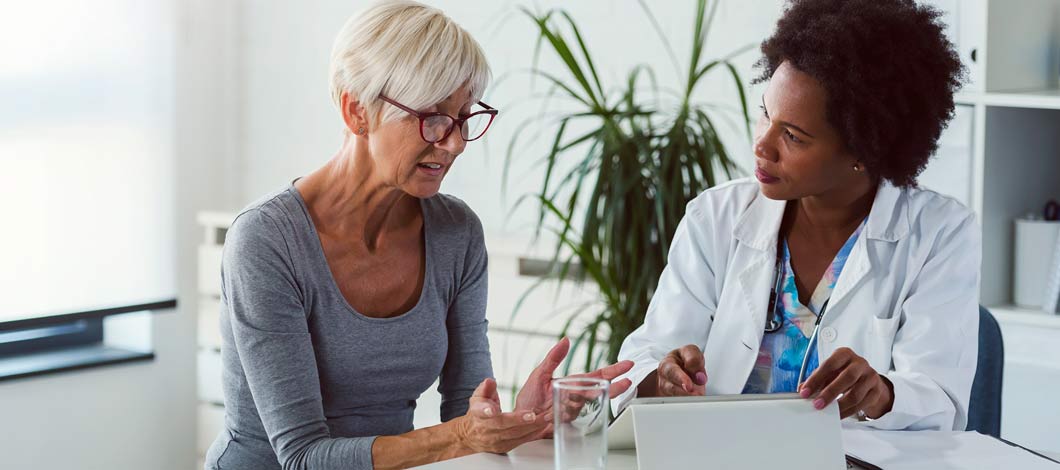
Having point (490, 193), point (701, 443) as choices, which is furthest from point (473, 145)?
point (701, 443)

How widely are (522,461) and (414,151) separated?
0.53 m

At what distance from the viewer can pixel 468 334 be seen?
196cm

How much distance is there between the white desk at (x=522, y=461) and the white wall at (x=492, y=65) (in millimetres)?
1488

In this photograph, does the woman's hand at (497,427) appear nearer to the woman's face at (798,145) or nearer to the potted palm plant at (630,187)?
the woman's face at (798,145)

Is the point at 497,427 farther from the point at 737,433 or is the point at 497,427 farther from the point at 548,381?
the point at 737,433

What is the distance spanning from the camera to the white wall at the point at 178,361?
11.5 ft

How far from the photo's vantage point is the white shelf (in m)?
2.25

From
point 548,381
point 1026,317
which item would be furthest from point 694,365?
point 1026,317

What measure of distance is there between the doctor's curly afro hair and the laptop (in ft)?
1.91

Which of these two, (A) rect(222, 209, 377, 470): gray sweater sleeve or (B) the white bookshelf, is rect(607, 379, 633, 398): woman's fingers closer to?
(A) rect(222, 209, 377, 470): gray sweater sleeve

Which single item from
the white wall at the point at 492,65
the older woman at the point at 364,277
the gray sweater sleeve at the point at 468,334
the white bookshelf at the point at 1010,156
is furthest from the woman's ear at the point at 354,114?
the white wall at the point at 492,65

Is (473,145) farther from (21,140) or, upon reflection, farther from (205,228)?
(21,140)

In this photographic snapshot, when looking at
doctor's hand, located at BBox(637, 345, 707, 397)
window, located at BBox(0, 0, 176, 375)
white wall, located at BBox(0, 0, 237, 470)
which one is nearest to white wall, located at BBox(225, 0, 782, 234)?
white wall, located at BBox(0, 0, 237, 470)

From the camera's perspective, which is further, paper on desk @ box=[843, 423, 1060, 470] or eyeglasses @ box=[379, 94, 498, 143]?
eyeglasses @ box=[379, 94, 498, 143]
